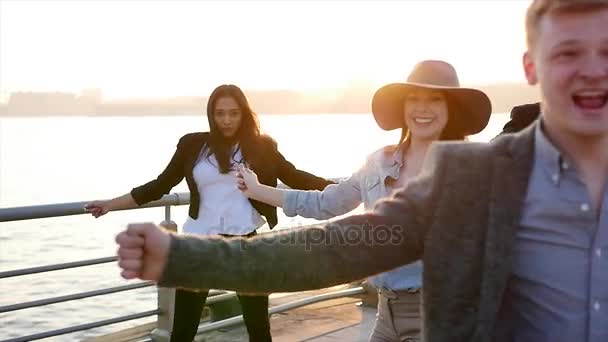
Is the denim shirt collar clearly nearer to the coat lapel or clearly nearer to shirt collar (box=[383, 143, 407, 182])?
shirt collar (box=[383, 143, 407, 182])

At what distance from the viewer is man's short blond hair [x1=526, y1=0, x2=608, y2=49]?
1.45 meters

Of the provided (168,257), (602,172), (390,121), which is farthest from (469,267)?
(390,121)

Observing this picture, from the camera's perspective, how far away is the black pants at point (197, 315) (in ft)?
14.6

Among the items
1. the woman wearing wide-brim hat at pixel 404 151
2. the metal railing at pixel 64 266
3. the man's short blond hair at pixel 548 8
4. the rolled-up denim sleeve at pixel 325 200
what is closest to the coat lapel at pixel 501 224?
the man's short blond hair at pixel 548 8

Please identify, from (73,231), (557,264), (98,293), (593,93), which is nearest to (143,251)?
(557,264)

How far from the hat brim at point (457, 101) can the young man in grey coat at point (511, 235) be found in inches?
63.3

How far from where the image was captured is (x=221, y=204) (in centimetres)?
436

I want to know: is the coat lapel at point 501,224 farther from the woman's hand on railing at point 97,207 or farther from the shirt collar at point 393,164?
the woman's hand on railing at point 97,207

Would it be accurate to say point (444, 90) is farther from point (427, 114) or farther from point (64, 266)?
point (64, 266)

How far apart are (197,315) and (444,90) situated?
6.77 feet

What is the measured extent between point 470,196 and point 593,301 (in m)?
0.29

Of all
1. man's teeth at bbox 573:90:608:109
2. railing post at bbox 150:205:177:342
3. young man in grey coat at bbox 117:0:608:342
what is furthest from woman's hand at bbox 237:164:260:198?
man's teeth at bbox 573:90:608:109

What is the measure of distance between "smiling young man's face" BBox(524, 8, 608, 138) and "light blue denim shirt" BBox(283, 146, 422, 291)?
1619 mm

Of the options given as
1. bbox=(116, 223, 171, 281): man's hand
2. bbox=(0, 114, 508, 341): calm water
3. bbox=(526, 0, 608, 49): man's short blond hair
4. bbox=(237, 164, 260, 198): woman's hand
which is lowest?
bbox=(0, 114, 508, 341): calm water
